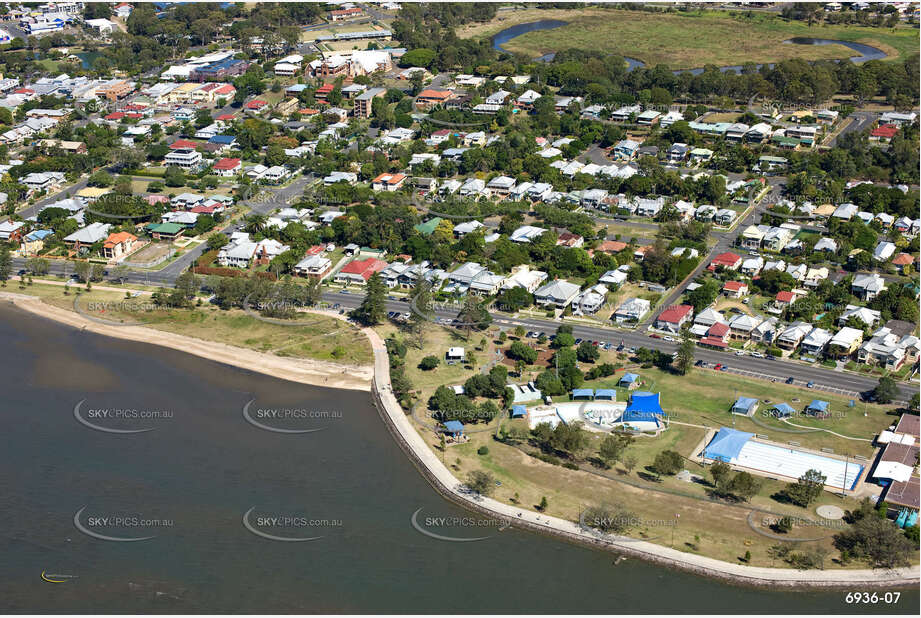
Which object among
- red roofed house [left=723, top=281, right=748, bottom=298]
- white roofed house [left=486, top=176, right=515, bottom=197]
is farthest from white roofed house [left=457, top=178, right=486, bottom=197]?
red roofed house [left=723, top=281, right=748, bottom=298]

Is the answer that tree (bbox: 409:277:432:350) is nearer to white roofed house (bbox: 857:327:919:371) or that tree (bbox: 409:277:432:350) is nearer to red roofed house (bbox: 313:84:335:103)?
white roofed house (bbox: 857:327:919:371)

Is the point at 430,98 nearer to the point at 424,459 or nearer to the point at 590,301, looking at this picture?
the point at 590,301

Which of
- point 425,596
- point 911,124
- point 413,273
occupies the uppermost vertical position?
point 911,124

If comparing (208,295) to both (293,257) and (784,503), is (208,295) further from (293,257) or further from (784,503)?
(784,503)

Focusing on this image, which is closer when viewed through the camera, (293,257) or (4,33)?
(293,257)

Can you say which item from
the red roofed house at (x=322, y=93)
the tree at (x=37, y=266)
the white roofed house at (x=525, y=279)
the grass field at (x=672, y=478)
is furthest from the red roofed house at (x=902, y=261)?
the red roofed house at (x=322, y=93)

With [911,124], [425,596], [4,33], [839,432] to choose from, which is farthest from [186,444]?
[4,33]

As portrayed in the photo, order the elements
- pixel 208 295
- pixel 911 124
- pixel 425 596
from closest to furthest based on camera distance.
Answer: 1. pixel 425 596
2. pixel 208 295
3. pixel 911 124

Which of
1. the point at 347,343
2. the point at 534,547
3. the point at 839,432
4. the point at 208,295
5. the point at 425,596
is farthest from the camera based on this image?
the point at 208,295
